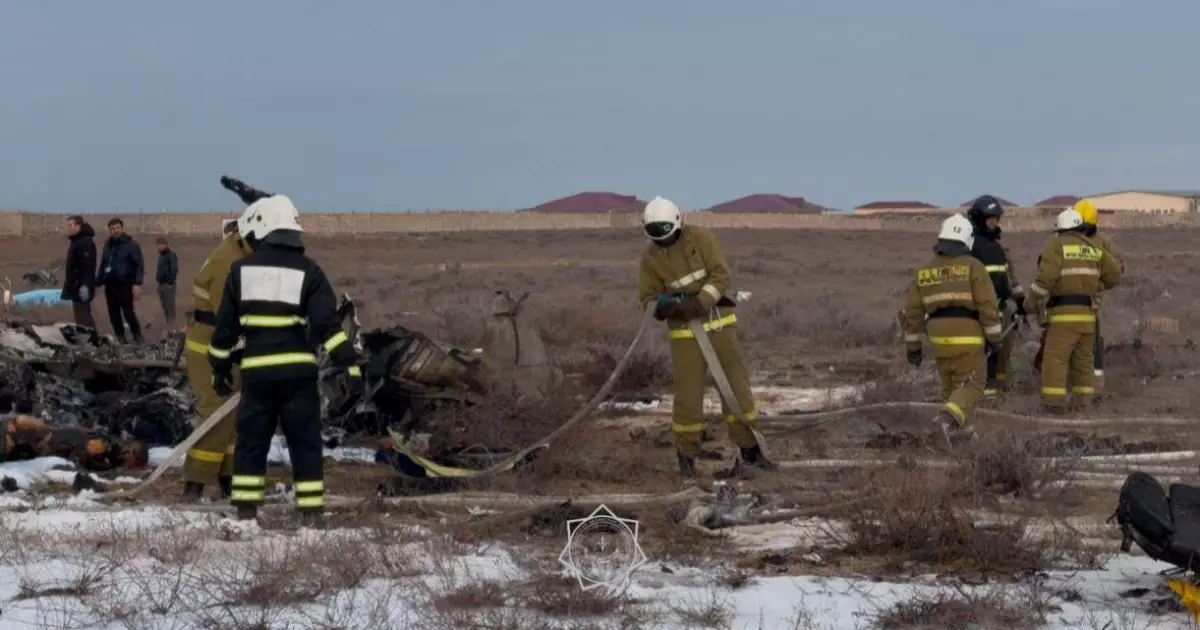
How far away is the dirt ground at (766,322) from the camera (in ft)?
31.0

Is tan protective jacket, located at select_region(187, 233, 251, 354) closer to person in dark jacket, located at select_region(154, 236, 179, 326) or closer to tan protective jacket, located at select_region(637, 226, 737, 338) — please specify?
tan protective jacket, located at select_region(637, 226, 737, 338)

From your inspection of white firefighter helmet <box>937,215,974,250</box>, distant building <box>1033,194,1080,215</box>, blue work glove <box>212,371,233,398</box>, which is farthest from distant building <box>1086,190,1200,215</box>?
blue work glove <box>212,371,233,398</box>

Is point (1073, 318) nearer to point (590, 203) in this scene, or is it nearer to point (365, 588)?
point (365, 588)

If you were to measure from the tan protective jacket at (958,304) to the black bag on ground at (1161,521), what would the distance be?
14.6 ft

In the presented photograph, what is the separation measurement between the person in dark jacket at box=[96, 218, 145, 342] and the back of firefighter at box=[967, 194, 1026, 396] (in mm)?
9831

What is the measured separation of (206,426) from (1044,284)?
733 centimetres

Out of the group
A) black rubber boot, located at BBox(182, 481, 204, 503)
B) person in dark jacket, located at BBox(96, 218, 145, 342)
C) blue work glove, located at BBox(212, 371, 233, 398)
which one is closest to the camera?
blue work glove, located at BBox(212, 371, 233, 398)

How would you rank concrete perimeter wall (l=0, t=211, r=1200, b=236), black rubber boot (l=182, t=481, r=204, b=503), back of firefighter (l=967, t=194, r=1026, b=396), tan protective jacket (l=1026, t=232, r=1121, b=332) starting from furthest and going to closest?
1. concrete perimeter wall (l=0, t=211, r=1200, b=236)
2. back of firefighter (l=967, t=194, r=1026, b=396)
3. tan protective jacket (l=1026, t=232, r=1121, b=332)
4. black rubber boot (l=182, t=481, r=204, b=503)

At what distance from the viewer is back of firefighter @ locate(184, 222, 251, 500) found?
817 centimetres

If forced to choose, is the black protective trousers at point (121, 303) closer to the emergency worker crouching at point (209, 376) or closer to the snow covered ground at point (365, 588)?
the emergency worker crouching at point (209, 376)

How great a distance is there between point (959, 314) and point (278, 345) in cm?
507

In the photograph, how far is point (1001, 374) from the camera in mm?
13258

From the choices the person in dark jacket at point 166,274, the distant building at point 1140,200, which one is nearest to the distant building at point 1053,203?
the distant building at point 1140,200

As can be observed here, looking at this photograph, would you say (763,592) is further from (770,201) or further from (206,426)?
(770,201)
